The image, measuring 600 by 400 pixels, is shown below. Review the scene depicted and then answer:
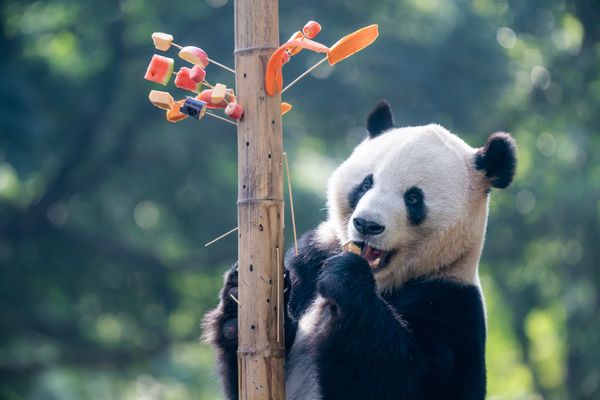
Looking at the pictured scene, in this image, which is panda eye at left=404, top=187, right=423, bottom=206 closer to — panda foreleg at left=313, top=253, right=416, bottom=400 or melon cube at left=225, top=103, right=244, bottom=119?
panda foreleg at left=313, top=253, right=416, bottom=400

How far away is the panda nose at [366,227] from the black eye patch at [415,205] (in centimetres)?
30

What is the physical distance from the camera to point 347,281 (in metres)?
5.07

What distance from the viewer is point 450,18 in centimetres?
1938

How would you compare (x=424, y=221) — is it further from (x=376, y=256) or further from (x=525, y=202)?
(x=525, y=202)

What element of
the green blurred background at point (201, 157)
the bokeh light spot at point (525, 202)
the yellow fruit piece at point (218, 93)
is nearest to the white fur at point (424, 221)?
the yellow fruit piece at point (218, 93)

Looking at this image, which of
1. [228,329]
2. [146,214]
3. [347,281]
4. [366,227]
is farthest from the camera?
[146,214]

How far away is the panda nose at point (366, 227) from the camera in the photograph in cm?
522

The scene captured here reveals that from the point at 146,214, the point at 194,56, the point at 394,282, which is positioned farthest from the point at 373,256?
the point at 146,214

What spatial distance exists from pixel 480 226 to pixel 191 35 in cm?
1405

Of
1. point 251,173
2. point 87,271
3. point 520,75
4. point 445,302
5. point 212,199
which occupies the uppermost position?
point 520,75

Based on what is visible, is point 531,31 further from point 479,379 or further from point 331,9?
point 479,379

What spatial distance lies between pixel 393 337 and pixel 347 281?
0.39 metres

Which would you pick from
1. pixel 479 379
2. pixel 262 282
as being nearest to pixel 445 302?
pixel 479 379

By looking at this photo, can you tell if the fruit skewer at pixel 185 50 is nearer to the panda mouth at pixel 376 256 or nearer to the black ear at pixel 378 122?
the panda mouth at pixel 376 256
